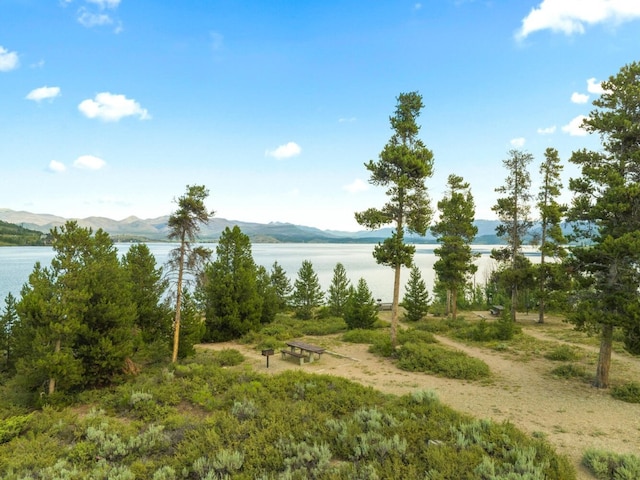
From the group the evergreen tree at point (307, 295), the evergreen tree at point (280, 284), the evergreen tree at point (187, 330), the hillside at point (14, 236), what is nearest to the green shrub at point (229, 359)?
the evergreen tree at point (187, 330)

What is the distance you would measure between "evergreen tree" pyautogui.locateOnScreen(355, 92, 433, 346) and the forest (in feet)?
0.25

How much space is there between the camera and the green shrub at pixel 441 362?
14570mm

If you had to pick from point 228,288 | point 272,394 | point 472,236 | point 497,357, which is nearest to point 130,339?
point 272,394

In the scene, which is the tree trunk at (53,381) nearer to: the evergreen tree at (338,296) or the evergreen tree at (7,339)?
the evergreen tree at (7,339)

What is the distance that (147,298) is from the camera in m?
19.9

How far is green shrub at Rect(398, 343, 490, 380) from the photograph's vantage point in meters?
14.6

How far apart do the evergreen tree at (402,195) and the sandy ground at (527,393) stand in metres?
4.10

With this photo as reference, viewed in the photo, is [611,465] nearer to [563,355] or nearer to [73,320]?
[563,355]

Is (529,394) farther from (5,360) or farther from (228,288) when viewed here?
(5,360)

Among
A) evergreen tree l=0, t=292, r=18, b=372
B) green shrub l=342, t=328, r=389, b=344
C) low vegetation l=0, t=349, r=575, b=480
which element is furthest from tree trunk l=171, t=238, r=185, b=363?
evergreen tree l=0, t=292, r=18, b=372

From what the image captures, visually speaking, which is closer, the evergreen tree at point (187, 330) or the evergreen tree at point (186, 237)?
the evergreen tree at point (186, 237)

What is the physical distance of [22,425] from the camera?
10086 millimetres

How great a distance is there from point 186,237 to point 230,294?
865 cm

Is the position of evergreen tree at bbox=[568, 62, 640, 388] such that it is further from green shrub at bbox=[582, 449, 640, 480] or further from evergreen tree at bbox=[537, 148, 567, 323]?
evergreen tree at bbox=[537, 148, 567, 323]
